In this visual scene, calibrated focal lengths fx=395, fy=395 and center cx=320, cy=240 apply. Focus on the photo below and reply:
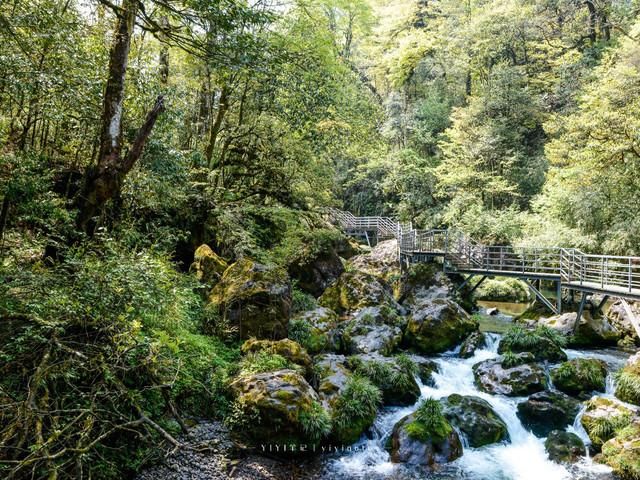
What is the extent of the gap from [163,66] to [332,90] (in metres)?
4.26

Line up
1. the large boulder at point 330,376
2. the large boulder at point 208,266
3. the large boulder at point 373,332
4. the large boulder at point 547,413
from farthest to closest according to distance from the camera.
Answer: the large boulder at point 373,332 < the large boulder at point 208,266 < the large boulder at point 547,413 < the large boulder at point 330,376

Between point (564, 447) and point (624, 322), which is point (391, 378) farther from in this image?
point (624, 322)

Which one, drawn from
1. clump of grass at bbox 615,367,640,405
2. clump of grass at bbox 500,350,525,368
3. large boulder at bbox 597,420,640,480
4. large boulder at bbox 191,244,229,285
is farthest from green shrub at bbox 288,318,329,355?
clump of grass at bbox 615,367,640,405

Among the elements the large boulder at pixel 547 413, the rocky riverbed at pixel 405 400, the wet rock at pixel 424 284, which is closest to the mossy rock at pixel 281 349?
the rocky riverbed at pixel 405 400

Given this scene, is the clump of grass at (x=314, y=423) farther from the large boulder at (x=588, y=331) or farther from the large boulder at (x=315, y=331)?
the large boulder at (x=588, y=331)

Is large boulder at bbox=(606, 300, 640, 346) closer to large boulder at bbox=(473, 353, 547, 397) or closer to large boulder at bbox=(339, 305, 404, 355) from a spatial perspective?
large boulder at bbox=(473, 353, 547, 397)

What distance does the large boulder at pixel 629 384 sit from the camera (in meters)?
7.61

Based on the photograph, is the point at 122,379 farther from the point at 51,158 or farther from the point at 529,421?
the point at 529,421

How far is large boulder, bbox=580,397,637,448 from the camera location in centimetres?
670

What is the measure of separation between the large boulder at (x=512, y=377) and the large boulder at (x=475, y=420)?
1.12 m

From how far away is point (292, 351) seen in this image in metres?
7.77

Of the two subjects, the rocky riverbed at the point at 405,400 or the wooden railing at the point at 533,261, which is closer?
the rocky riverbed at the point at 405,400

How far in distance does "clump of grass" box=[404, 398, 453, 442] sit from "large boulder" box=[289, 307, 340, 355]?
3118 millimetres

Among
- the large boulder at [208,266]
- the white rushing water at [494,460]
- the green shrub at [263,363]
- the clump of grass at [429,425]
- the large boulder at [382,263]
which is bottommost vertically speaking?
the white rushing water at [494,460]
